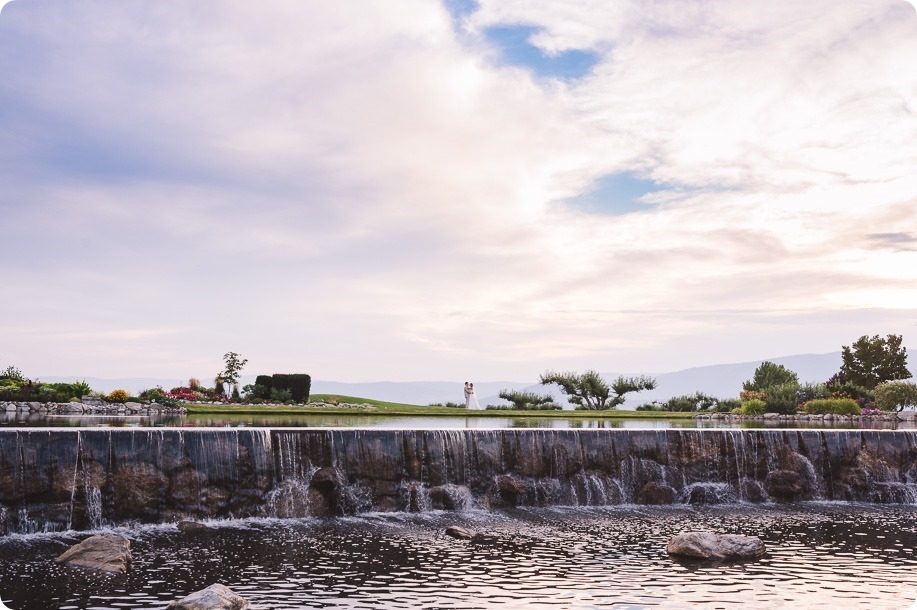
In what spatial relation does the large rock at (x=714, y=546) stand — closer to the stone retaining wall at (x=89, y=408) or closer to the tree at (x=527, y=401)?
the stone retaining wall at (x=89, y=408)

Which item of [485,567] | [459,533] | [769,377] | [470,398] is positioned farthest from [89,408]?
[769,377]

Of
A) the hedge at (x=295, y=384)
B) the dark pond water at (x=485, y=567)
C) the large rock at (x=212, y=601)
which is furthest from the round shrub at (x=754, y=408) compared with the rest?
the large rock at (x=212, y=601)

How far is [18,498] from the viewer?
54.5ft

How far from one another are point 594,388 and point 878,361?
28.6m

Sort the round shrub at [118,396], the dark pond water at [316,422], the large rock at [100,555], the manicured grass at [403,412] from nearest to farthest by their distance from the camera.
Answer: the large rock at [100,555] < the dark pond water at [316,422] < the manicured grass at [403,412] < the round shrub at [118,396]

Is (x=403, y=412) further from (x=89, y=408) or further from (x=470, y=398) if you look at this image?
(x=89, y=408)

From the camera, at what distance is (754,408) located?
4509 centimetres

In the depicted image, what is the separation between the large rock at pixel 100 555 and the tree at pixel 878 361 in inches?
2398

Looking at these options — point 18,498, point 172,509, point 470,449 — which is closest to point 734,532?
point 470,449

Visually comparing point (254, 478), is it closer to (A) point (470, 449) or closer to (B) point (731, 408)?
(A) point (470, 449)

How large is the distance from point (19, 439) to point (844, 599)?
51.1 ft

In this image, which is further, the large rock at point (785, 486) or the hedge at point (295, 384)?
the hedge at point (295, 384)

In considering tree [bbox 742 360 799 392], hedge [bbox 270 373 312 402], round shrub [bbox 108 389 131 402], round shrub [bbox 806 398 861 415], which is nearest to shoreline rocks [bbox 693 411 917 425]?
round shrub [bbox 806 398 861 415]

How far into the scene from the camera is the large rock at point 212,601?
1038 cm
